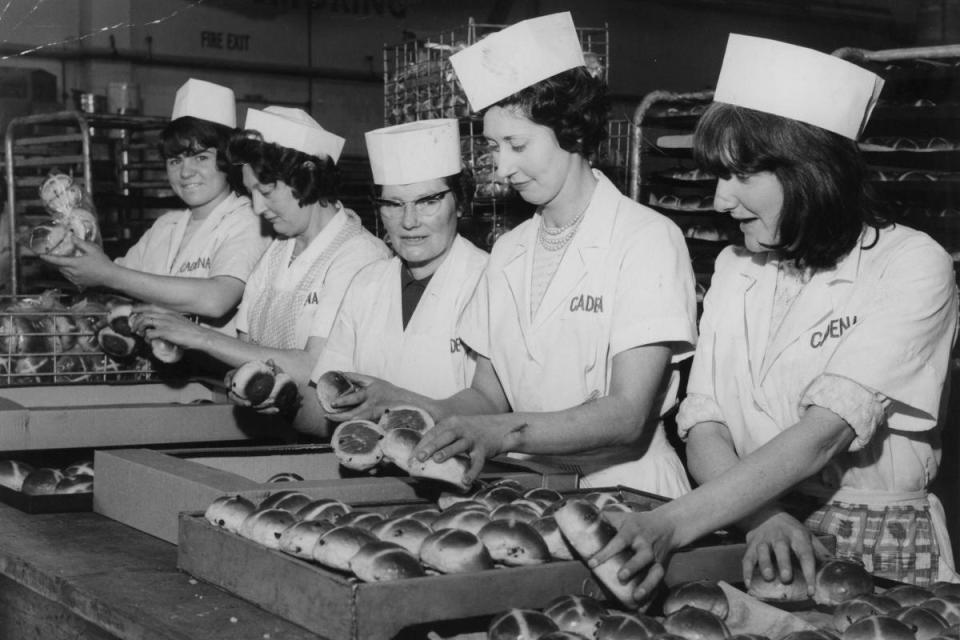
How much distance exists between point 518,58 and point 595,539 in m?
1.18

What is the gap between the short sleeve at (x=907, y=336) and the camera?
181cm

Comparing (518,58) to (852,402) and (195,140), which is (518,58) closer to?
(852,402)

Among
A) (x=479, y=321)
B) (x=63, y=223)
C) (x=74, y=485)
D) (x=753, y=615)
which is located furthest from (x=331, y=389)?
(x=63, y=223)

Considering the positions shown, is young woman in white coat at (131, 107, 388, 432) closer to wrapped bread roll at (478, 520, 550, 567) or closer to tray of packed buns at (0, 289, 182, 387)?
tray of packed buns at (0, 289, 182, 387)

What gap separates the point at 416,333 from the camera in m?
2.78

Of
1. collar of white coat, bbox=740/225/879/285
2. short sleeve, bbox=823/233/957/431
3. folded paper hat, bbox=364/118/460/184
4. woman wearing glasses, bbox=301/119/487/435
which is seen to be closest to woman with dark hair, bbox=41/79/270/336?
woman wearing glasses, bbox=301/119/487/435

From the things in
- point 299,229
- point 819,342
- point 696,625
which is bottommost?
point 696,625

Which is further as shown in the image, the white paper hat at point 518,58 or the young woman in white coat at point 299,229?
the young woman in white coat at point 299,229

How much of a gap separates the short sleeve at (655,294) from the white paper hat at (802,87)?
43cm

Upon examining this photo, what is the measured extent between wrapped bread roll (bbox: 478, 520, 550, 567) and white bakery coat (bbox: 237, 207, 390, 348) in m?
1.62

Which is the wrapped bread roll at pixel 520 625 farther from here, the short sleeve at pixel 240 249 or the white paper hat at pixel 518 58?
the short sleeve at pixel 240 249

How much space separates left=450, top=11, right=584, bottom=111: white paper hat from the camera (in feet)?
7.59

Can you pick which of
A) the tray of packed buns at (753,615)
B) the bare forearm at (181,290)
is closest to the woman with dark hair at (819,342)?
the tray of packed buns at (753,615)

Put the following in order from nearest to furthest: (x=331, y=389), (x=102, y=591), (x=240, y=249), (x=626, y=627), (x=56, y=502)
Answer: (x=626, y=627), (x=102, y=591), (x=56, y=502), (x=331, y=389), (x=240, y=249)
